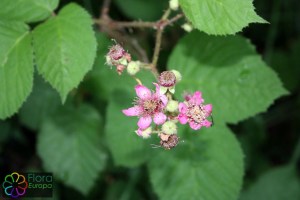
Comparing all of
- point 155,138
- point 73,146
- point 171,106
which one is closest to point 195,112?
point 171,106

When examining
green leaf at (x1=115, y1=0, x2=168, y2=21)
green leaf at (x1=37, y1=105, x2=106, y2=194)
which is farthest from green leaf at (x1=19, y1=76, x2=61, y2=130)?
green leaf at (x1=115, y1=0, x2=168, y2=21)

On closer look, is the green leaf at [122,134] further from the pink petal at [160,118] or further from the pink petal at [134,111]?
the pink petal at [160,118]

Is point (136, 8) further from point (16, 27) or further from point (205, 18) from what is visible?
point (205, 18)

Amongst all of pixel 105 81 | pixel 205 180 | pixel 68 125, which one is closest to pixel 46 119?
pixel 68 125

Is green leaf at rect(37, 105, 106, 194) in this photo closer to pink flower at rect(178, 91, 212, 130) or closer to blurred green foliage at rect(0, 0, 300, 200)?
blurred green foliage at rect(0, 0, 300, 200)

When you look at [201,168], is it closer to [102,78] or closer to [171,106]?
[171,106]

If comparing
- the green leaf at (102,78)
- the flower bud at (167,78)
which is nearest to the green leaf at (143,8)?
the green leaf at (102,78)
